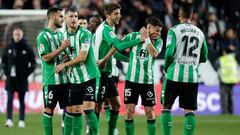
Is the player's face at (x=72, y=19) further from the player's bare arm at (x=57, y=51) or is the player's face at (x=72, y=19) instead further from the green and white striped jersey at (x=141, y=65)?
the green and white striped jersey at (x=141, y=65)

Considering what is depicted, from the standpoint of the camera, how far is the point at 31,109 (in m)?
21.6

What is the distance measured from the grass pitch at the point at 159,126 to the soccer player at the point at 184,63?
2975 mm

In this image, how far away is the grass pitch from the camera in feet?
51.4

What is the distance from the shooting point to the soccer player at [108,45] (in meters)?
12.8

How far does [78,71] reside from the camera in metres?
12.2

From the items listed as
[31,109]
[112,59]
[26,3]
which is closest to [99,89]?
[112,59]

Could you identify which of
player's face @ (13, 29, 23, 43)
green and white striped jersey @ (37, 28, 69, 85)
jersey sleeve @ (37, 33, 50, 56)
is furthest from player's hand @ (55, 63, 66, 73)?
player's face @ (13, 29, 23, 43)

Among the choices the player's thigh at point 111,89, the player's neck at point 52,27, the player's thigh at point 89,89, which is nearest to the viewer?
the player's thigh at point 89,89

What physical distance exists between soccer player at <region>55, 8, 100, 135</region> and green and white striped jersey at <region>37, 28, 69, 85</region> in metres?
0.14

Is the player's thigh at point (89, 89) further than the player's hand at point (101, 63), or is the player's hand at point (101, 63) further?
the player's hand at point (101, 63)

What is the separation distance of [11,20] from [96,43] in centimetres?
901

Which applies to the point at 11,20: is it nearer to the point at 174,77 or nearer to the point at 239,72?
the point at 239,72

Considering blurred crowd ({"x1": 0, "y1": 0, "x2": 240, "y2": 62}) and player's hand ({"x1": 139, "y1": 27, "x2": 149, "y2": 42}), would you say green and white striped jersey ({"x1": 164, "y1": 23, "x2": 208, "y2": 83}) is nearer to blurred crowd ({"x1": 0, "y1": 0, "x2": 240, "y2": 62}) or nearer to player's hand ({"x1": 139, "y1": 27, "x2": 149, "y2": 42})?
player's hand ({"x1": 139, "y1": 27, "x2": 149, "y2": 42})

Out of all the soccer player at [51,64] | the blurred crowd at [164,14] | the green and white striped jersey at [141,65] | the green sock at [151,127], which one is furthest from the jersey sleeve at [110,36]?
the blurred crowd at [164,14]
